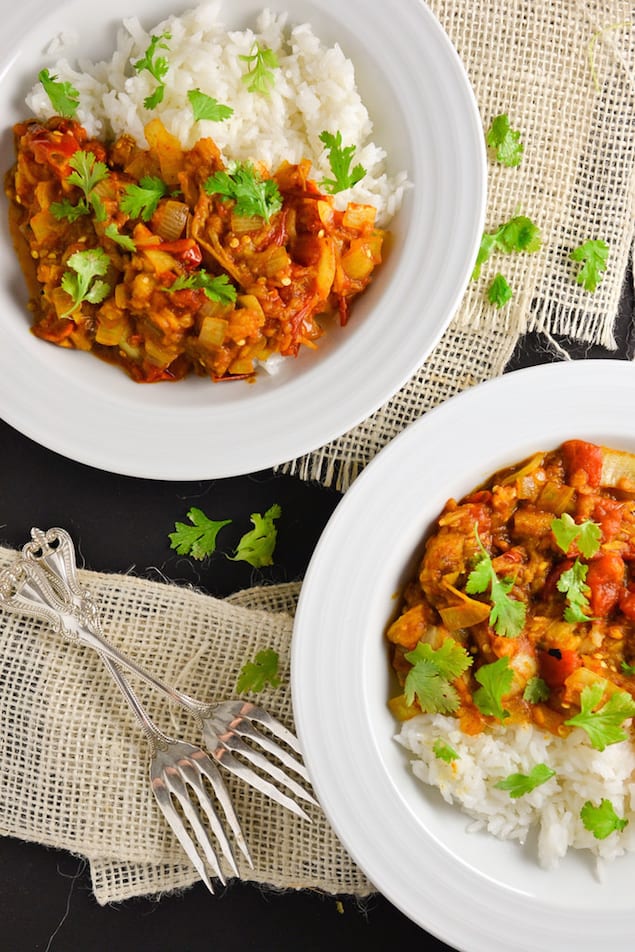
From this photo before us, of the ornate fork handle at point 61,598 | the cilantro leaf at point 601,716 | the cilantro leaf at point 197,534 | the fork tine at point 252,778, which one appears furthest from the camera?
the cilantro leaf at point 197,534

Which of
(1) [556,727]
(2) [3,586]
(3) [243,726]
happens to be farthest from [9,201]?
(1) [556,727]

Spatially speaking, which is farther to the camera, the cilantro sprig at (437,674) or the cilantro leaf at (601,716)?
the cilantro sprig at (437,674)

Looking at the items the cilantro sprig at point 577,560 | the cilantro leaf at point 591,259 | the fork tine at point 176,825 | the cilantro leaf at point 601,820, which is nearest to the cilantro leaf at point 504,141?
the cilantro leaf at point 591,259

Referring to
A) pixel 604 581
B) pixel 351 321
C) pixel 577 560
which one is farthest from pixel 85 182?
pixel 604 581

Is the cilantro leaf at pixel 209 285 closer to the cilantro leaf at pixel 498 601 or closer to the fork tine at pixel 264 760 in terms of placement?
the cilantro leaf at pixel 498 601

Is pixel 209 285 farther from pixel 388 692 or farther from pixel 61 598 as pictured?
pixel 388 692

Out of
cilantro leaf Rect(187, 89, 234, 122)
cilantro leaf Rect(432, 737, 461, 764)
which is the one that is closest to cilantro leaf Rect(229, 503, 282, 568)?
cilantro leaf Rect(432, 737, 461, 764)
